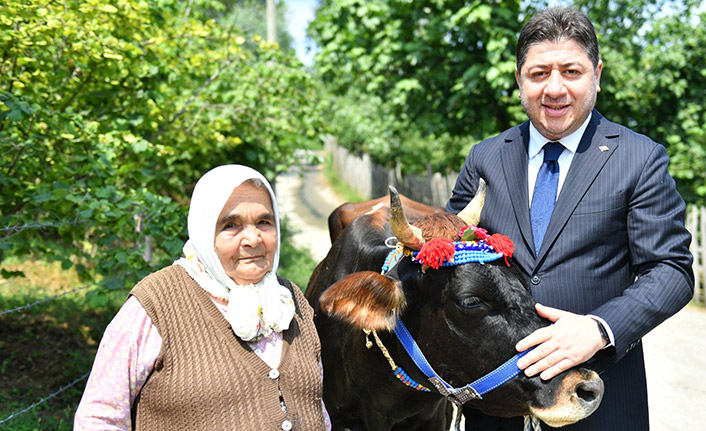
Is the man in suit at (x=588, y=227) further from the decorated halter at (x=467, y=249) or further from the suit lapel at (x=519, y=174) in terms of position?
the decorated halter at (x=467, y=249)

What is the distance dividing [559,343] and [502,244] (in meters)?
0.39

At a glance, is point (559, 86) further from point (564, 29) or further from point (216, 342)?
point (216, 342)

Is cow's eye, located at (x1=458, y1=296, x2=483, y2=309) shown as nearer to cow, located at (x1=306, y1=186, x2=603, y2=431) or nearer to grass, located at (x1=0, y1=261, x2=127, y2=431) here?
cow, located at (x1=306, y1=186, x2=603, y2=431)

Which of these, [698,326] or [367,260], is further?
[698,326]

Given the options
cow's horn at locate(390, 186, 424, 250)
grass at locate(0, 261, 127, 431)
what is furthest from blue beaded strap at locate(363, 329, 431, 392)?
grass at locate(0, 261, 127, 431)

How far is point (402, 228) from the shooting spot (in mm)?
2125

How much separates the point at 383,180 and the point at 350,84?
6.07 meters

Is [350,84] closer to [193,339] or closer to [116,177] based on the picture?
[116,177]

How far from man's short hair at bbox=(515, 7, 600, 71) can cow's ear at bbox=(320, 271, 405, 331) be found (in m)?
1.01

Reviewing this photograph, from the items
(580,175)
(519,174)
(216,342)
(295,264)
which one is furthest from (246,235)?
(295,264)

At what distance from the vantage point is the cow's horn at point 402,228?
2023mm

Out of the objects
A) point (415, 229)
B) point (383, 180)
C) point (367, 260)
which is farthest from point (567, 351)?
point (383, 180)

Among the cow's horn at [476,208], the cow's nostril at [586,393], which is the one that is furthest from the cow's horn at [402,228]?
the cow's nostril at [586,393]

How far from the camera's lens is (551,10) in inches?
82.4
